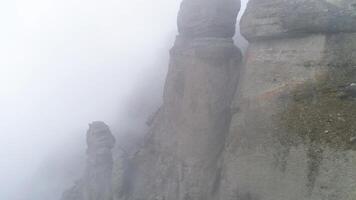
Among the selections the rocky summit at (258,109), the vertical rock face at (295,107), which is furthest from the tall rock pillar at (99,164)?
the vertical rock face at (295,107)

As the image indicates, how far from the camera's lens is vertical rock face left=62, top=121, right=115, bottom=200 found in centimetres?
3566

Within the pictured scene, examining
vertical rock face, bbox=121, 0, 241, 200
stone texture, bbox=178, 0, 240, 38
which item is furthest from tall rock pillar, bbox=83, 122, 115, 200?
stone texture, bbox=178, 0, 240, 38

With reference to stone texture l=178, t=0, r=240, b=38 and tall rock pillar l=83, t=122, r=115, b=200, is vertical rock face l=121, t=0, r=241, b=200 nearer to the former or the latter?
stone texture l=178, t=0, r=240, b=38

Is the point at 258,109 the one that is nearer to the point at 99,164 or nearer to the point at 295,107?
the point at 295,107

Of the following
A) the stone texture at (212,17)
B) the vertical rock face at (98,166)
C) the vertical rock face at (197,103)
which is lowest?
the vertical rock face at (98,166)

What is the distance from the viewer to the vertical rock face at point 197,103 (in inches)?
1105

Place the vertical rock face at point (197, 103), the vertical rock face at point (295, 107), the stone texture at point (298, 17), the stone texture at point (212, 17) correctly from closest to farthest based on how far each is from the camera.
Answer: the vertical rock face at point (295, 107) → the stone texture at point (298, 17) → the vertical rock face at point (197, 103) → the stone texture at point (212, 17)

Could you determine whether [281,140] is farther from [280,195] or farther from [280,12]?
[280,12]

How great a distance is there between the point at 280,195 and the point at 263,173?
128 centimetres

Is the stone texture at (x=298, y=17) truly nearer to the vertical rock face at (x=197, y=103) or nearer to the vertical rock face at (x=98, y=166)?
the vertical rock face at (x=197, y=103)

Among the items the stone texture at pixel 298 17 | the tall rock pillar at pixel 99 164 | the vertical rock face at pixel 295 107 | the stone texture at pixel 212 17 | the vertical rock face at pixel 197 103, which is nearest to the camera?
the vertical rock face at pixel 295 107

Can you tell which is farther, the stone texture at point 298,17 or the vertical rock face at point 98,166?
the vertical rock face at point 98,166

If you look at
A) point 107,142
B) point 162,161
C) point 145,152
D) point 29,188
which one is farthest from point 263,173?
point 29,188

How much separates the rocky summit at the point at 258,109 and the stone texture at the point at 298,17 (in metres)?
0.04
